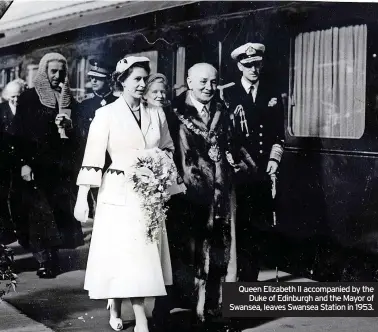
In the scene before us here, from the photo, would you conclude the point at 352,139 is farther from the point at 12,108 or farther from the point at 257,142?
the point at 12,108

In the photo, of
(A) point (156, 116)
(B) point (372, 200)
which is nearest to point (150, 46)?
(A) point (156, 116)

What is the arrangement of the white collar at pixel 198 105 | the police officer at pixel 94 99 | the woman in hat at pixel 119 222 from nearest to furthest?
the woman in hat at pixel 119 222, the police officer at pixel 94 99, the white collar at pixel 198 105

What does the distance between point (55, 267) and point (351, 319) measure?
2292 millimetres

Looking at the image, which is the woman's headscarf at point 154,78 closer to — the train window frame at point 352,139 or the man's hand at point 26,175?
the train window frame at point 352,139

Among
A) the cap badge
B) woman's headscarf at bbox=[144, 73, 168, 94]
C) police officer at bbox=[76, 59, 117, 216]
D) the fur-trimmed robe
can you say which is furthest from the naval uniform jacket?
police officer at bbox=[76, 59, 117, 216]

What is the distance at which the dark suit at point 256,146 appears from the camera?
4.64 m

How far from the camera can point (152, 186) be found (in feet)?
14.8

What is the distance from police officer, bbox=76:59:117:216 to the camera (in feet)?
15.0

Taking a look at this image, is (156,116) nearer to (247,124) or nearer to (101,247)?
(247,124)

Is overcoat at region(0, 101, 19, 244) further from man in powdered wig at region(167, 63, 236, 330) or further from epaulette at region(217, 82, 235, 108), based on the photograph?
epaulette at region(217, 82, 235, 108)

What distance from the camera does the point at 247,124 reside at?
466 cm

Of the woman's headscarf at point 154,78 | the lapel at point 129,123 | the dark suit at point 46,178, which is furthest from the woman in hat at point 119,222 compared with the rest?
the woman's headscarf at point 154,78

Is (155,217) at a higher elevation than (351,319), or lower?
higher

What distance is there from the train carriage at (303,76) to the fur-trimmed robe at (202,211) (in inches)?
11.3
